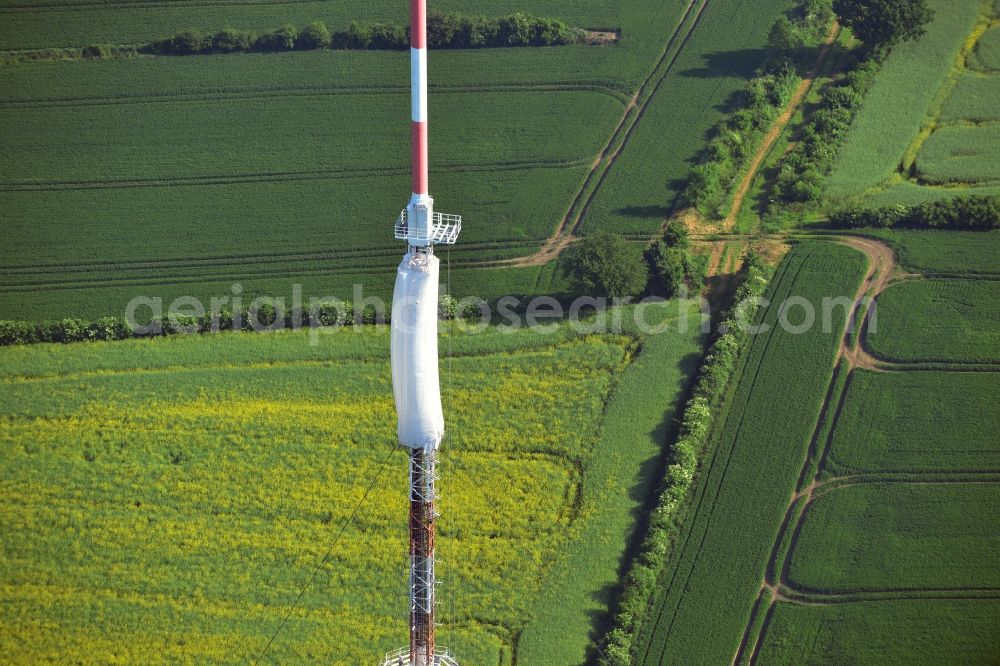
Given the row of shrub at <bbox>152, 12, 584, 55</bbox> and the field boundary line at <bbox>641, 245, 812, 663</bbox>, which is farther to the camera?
the row of shrub at <bbox>152, 12, 584, 55</bbox>

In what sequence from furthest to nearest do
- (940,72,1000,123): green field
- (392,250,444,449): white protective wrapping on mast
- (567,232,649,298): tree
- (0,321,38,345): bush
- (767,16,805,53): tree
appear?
(767,16,805,53): tree, (940,72,1000,123): green field, (567,232,649,298): tree, (0,321,38,345): bush, (392,250,444,449): white protective wrapping on mast

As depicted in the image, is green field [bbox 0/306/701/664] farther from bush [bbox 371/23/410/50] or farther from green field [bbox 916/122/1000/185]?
bush [bbox 371/23/410/50]

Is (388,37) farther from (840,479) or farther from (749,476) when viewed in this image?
(840,479)

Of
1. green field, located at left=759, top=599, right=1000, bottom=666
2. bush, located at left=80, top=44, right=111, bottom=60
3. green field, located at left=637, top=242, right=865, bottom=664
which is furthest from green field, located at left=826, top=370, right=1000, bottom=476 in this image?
bush, located at left=80, top=44, right=111, bottom=60

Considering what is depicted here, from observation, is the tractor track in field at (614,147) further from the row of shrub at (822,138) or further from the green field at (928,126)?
the green field at (928,126)

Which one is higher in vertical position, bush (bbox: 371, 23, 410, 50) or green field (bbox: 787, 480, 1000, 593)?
bush (bbox: 371, 23, 410, 50)

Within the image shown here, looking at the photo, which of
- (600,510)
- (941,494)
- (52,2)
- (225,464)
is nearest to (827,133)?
(941,494)

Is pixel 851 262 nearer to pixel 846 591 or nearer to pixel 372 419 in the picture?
pixel 846 591
